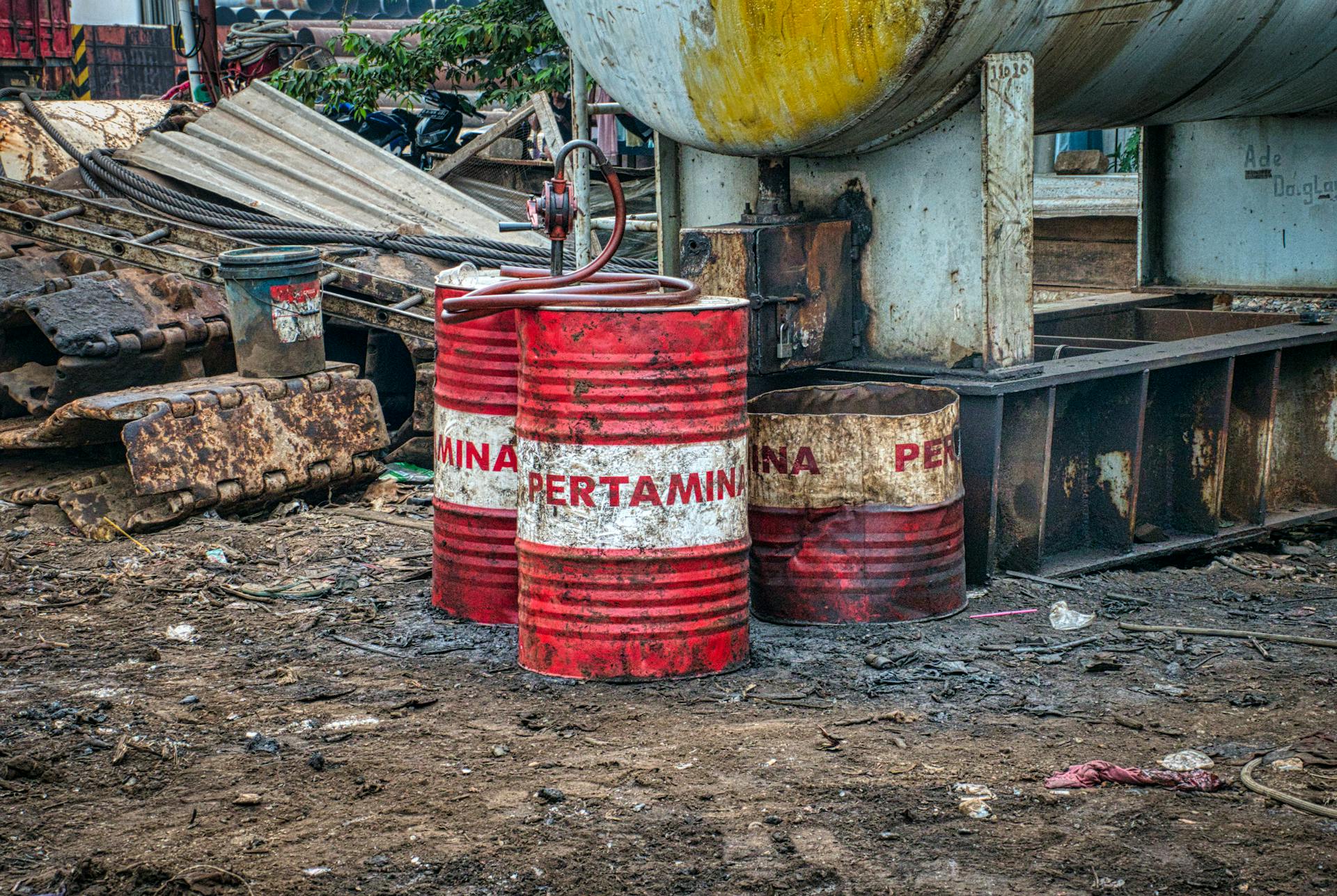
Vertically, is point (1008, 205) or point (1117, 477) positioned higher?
point (1008, 205)

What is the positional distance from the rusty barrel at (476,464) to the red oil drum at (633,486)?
1.47ft

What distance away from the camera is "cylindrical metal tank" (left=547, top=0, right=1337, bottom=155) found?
456 cm

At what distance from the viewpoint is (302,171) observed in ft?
32.2

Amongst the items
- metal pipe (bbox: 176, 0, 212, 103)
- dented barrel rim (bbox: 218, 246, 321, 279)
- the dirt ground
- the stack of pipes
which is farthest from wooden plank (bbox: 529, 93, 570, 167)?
the stack of pipes

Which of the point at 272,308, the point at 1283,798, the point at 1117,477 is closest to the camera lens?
the point at 1283,798

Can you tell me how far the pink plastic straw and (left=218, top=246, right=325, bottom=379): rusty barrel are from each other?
326 centimetres

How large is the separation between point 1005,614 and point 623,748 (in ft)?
5.73

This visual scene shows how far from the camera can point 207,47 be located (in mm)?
14008

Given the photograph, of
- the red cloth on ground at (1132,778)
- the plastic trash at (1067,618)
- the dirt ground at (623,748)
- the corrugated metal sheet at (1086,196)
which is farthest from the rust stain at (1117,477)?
the corrugated metal sheet at (1086,196)

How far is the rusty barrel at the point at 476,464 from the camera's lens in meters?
4.67

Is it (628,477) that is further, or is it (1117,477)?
(1117,477)

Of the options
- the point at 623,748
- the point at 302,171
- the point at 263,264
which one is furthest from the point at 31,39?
the point at 623,748

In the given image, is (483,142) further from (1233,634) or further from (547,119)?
(1233,634)

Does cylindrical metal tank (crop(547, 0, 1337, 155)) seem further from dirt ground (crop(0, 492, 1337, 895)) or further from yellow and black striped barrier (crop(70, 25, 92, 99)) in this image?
yellow and black striped barrier (crop(70, 25, 92, 99))
